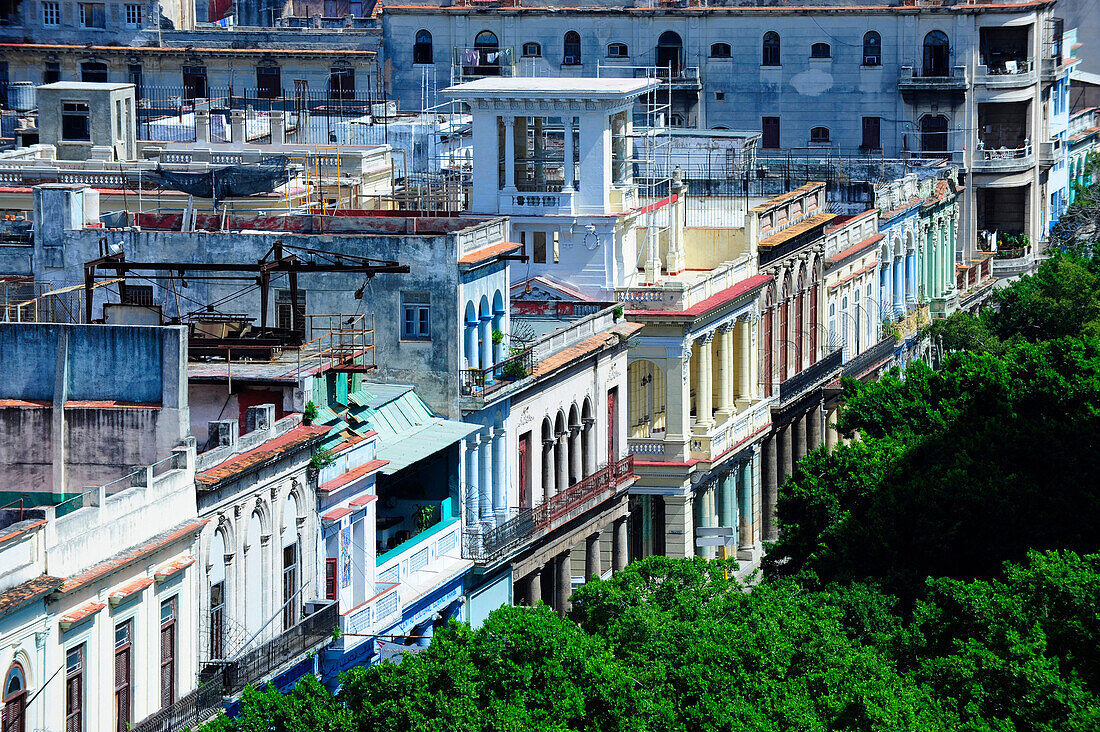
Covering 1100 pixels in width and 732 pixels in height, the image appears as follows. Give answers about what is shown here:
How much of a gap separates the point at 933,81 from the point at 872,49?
3.66 metres

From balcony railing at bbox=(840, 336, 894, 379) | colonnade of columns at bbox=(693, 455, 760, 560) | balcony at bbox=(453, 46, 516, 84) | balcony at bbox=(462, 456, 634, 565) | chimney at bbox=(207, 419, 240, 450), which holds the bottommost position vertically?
colonnade of columns at bbox=(693, 455, 760, 560)

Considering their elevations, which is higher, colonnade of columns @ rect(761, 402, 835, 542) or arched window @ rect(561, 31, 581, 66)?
arched window @ rect(561, 31, 581, 66)

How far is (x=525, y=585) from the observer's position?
7969 cm

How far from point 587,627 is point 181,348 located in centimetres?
Result: 1080

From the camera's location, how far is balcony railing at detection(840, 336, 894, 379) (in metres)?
111

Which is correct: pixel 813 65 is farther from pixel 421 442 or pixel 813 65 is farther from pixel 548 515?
pixel 421 442

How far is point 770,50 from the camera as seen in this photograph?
466 ft

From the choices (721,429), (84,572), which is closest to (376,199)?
(721,429)

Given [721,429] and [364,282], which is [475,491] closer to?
[364,282]

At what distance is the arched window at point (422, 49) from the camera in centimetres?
14362

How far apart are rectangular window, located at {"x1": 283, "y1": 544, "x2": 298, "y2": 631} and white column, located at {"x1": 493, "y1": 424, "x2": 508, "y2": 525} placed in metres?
13.7

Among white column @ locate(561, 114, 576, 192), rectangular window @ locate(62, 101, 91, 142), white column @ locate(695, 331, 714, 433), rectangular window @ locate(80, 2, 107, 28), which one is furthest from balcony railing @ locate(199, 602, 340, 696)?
rectangular window @ locate(80, 2, 107, 28)

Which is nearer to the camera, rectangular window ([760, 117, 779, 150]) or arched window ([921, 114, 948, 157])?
arched window ([921, 114, 948, 157])

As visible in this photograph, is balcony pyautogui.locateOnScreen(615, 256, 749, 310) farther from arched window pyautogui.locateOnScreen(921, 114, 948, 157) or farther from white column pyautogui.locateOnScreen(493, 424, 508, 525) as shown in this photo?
arched window pyautogui.locateOnScreen(921, 114, 948, 157)
